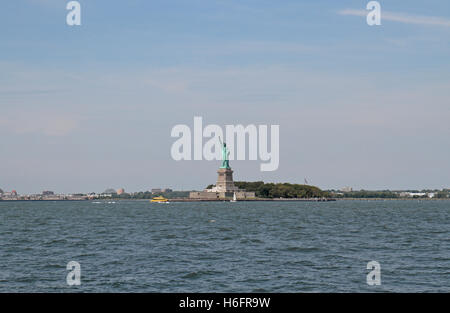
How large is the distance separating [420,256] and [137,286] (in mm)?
22098

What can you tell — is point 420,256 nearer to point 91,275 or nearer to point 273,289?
point 273,289

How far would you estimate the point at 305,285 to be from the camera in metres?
27.0

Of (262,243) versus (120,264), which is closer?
(120,264)

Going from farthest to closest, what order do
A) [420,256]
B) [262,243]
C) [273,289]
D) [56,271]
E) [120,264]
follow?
[262,243]
[420,256]
[120,264]
[56,271]
[273,289]

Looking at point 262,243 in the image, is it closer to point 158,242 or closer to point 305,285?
point 158,242

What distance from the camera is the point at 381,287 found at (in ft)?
86.5
